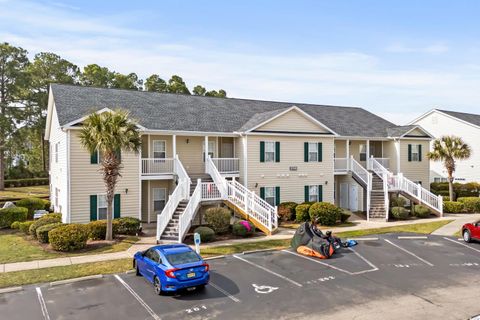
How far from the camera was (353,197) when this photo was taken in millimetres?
31672

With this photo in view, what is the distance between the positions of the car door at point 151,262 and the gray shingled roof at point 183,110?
494 inches

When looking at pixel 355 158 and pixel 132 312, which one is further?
pixel 355 158

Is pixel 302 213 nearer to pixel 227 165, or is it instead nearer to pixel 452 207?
pixel 227 165

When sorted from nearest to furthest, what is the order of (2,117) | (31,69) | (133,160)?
(133,160)
(2,117)
(31,69)

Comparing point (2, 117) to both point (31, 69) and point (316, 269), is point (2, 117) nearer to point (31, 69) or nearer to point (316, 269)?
point (31, 69)

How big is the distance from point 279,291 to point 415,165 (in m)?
26.3

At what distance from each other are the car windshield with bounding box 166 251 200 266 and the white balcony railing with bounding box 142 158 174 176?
12.6m

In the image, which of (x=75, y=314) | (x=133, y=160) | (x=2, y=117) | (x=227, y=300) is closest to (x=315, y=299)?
(x=227, y=300)

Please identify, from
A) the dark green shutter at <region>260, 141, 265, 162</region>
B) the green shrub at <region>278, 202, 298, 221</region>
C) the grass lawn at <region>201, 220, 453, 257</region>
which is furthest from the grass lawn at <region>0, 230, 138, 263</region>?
the dark green shutter at <region>260, 141, 265, 162</region>

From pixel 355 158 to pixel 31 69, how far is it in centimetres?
4404

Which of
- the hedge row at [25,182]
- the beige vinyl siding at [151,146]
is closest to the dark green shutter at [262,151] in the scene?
the beige vinyl siding at [151,146]

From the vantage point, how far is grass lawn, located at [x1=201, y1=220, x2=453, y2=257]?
18.1 meters

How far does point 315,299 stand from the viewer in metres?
11.9

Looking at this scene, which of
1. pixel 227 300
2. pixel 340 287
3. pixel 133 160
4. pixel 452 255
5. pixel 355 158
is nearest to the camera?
pixel 227 300
